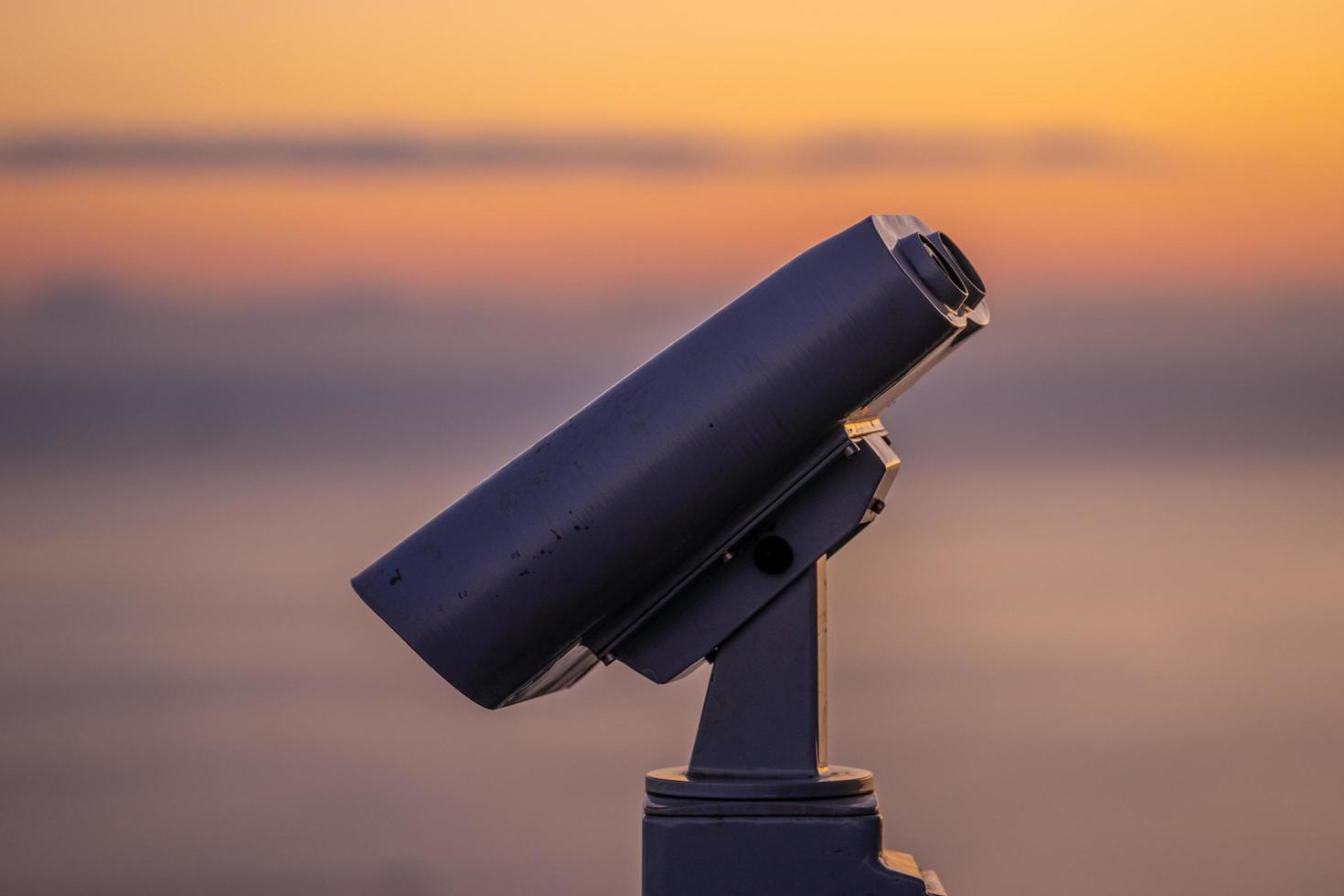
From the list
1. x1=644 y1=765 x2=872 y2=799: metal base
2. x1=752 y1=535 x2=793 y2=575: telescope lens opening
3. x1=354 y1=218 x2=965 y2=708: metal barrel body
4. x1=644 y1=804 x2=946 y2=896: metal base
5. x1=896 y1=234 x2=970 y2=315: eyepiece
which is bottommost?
x1=644 y1=804 x2=946 y2=896: metal base

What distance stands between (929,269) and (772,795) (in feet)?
3.05

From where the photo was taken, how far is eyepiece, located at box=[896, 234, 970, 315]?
278 cm

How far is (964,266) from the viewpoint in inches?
117

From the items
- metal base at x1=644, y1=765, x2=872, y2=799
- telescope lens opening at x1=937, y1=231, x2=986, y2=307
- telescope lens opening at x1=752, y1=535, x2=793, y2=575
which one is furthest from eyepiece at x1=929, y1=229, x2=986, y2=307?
metal base at x1=644, y1=765, x2=872, y2=799

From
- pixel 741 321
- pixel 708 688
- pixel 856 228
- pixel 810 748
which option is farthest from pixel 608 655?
pixel 856 228

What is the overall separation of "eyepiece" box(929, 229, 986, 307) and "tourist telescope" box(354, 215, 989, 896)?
0.17ft

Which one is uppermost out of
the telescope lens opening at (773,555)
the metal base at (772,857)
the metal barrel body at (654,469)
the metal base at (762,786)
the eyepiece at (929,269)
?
the eyepiece at (929,269)

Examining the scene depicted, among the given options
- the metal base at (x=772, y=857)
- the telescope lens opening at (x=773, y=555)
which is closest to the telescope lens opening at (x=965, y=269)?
the telescope lens opening at (x=773, y=555)

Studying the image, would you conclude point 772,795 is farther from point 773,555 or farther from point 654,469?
point 654,469

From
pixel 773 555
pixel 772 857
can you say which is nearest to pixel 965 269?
pixel 773 555

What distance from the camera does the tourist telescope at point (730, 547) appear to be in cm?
273

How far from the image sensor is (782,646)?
2.85 m

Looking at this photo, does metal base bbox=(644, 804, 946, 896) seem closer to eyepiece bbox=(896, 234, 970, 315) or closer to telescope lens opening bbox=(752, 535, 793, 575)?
telescope lens opening bbox=(752, 535, 793, 575)

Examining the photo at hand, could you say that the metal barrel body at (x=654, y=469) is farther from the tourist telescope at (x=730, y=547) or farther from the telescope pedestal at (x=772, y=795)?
the telescope pedestal at (x=772, y=795)
